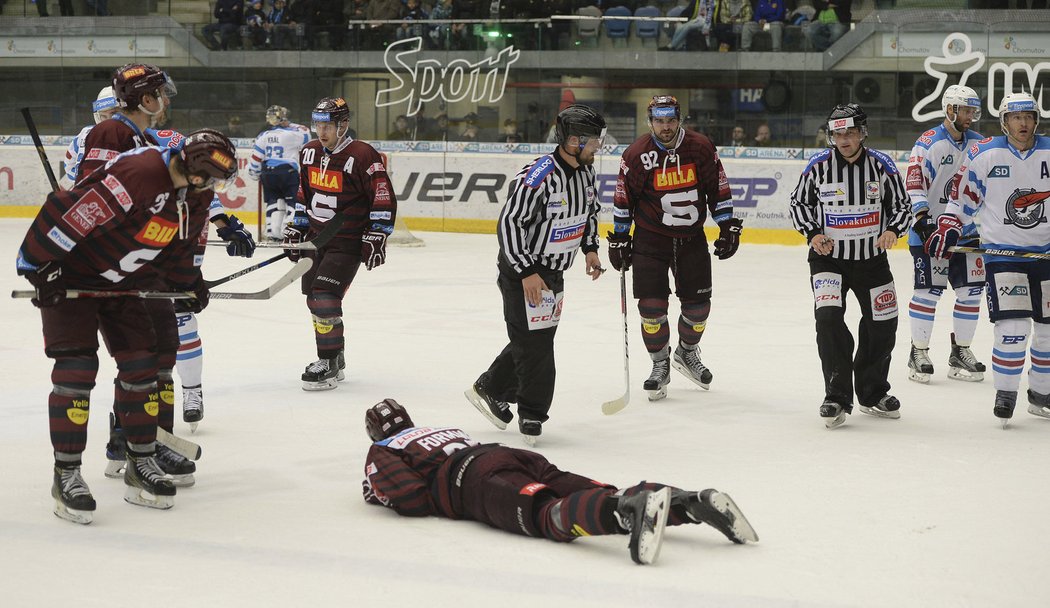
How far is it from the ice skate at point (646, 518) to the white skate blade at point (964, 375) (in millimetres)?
3550

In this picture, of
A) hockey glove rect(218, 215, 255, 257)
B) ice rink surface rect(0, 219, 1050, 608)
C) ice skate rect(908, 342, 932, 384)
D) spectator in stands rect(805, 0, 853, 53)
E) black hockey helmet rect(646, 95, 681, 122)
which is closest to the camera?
ice rink surface rect(0, 219, 1050, 608)

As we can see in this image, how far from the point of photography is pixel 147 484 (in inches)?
153

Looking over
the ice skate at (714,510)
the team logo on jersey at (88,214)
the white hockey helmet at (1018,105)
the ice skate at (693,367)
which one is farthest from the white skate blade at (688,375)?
the team logo on jersey at (88,214)

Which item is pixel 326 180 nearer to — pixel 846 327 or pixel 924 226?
pixel 846 327

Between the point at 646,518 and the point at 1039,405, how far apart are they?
2.86 m

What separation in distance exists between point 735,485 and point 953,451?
110 centimetres

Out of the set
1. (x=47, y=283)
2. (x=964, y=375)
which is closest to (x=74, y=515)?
(x=47, y=283)

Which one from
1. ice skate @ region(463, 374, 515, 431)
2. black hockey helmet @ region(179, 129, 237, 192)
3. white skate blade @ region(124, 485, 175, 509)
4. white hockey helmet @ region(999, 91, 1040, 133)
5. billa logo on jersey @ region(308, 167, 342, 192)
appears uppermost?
white hockey helmet @ region(999, 91, 1040, 133)

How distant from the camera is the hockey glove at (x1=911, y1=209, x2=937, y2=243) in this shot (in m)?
6.04

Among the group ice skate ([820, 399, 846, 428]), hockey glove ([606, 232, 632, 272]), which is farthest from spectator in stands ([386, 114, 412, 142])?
ice skate ([820, 399, 846, 428])

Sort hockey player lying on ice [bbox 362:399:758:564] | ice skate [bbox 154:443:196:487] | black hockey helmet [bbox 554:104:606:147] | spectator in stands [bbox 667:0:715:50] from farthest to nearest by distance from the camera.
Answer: spectator in stands [bbox 667:0:715:50], black hockey helmet [bbox 554:104:606:147], ice skate [bbox 154:443:196:487], hockey player lying on ice [bbox 362:399:758:564]

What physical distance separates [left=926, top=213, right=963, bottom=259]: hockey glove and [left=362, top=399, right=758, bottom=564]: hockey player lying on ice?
2.38 metres

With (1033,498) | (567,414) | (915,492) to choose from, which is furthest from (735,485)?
(567,414)

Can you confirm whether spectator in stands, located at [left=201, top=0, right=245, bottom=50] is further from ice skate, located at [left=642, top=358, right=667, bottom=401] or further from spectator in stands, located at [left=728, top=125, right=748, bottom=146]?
ice skate, located at [left=642, top=358, right=667, bottom=401]
